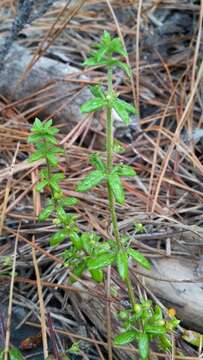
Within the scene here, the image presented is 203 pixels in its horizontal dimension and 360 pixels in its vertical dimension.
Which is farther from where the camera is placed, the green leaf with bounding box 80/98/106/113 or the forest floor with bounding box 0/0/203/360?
the forest floor with bounding box 0/0/203/360

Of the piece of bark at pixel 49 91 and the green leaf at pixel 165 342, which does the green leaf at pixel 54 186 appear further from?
the piece of bark at pixel 49 91

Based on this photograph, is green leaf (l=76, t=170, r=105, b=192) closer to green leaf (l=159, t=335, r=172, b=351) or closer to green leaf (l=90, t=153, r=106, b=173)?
green leaf (l=90, t=153, r=106, b=173)

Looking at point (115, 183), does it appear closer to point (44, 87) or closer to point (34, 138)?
point (34, 138)

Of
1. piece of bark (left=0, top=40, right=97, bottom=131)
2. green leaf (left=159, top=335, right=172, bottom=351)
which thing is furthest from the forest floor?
green leaf (left=159, top=335, right=172, bottom=351)

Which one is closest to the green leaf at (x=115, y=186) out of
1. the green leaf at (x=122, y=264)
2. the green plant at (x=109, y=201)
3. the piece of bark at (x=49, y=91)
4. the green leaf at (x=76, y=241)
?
the green plant at (x=109, y=201)

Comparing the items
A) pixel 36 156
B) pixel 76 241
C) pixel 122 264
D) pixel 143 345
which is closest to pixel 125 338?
pixel 143 345

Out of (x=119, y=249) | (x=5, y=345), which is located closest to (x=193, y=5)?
(x=119, y=249)
